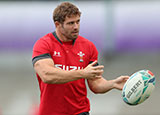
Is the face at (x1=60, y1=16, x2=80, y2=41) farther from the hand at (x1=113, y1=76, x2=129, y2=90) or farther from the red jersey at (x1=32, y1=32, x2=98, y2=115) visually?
the hand at (x1=113, y1=76, x2=129, y2=90)

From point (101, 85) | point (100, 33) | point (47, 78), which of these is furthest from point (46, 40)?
point (100, 33)

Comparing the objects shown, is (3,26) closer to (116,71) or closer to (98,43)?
(98,43)

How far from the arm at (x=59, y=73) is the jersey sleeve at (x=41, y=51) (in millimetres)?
79

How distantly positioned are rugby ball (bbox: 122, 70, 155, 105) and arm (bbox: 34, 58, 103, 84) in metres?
0.42

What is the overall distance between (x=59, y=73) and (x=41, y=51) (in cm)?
39

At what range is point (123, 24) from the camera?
10992 millimetres

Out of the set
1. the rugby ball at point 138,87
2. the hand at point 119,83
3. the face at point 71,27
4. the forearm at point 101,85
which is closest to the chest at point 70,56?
the face at point 71,27

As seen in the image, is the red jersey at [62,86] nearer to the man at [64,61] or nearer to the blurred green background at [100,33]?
the man at [64,61]

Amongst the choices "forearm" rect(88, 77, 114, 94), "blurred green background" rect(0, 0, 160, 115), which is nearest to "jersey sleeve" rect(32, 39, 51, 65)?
"forearm" rect(88, 77, 114, 94)

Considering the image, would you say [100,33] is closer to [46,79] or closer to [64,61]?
[64,61]

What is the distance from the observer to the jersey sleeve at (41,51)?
3.90m

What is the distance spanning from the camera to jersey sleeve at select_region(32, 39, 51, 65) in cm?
390

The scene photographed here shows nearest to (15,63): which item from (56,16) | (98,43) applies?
(98,43)

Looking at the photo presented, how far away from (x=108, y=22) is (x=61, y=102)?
7516 millimetres
